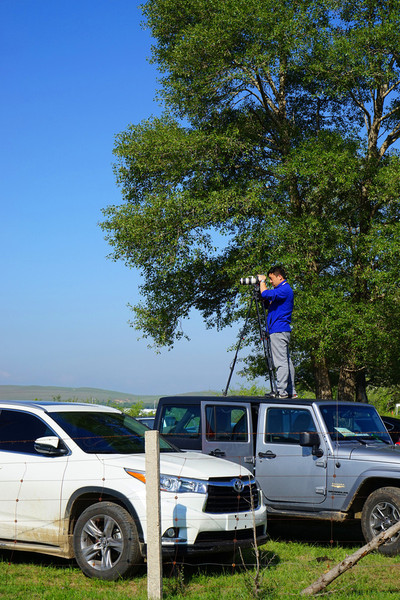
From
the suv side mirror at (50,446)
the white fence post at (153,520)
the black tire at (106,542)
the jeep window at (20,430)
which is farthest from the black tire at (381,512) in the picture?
the jeep window at (20,430)

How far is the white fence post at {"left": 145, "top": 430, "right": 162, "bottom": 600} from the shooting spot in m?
6.34

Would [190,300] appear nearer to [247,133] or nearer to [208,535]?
[247,133]

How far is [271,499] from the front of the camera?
9578 millimetres

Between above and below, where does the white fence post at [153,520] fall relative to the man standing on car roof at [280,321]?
below

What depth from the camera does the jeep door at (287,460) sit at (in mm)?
9328

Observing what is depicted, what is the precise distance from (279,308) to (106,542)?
5.33 m

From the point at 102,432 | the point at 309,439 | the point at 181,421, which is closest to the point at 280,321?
the point at 181,421

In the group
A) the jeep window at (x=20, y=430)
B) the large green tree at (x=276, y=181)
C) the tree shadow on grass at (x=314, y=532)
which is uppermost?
the large green tree at (x=276, y=181)

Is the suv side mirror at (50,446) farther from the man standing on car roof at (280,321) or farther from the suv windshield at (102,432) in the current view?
the man standing on car roof at (280,321)

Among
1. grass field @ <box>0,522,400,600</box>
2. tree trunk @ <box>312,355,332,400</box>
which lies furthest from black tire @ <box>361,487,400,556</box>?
tree trunk @ <box>312,355,332,400</box>

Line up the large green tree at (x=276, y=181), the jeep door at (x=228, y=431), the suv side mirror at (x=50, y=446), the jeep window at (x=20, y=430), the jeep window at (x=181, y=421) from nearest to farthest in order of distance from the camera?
the suv side mirror at (x=50, y=446), the jeep window at (x=20, y=430), the jeep door at (x=228, y=431), the jeep window at (x=181, y=421), the large green tree at (x=276, y=181)

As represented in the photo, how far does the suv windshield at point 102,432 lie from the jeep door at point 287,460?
5.41 ft

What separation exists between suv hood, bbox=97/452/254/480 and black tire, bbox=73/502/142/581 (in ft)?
1.47

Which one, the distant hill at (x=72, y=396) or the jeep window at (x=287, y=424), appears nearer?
the jeep window at (x=287, y=424)
